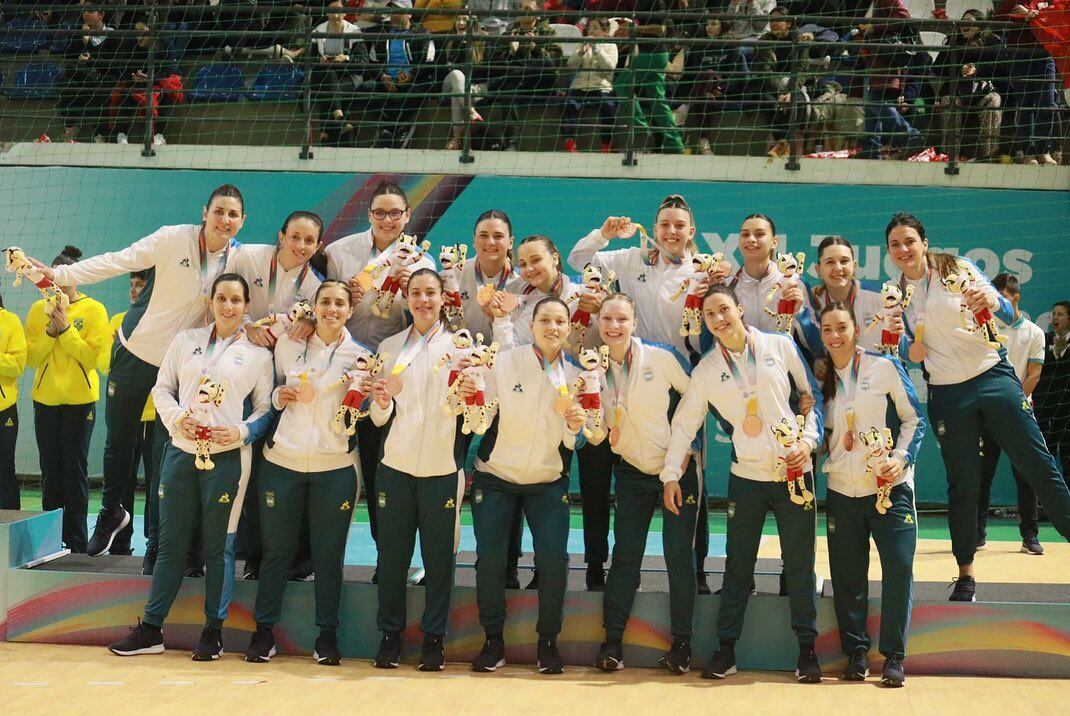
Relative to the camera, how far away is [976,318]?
5.34 metres

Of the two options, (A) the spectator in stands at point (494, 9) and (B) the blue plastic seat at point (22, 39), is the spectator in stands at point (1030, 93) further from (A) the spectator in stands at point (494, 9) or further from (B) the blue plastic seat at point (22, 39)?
(B) the blue plastic seat at point (22, 39)

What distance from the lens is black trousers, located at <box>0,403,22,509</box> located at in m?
7.11

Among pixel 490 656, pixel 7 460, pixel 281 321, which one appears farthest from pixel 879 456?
pixel 7 460

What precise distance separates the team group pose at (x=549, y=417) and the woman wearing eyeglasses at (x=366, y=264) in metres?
0.02

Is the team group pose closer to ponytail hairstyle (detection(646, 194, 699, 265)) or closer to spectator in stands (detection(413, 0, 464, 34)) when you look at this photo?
ponytail hairstyle (detection(646, 194, 699, 265))

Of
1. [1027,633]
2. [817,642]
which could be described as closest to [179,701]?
[817,642]

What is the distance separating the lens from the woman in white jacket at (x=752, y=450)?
5148mm

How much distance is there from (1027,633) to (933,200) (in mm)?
4558

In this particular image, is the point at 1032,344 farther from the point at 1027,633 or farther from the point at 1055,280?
the point at 1027,633

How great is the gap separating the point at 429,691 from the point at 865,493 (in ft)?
6.89

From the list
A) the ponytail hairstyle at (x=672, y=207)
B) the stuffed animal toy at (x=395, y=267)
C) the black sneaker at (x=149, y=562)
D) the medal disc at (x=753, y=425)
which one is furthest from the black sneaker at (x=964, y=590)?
the black sneaker at (x=149, y=562)

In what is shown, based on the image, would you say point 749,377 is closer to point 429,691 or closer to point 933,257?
point 933,257

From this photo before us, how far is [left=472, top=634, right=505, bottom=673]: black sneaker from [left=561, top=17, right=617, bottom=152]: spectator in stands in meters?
5.10

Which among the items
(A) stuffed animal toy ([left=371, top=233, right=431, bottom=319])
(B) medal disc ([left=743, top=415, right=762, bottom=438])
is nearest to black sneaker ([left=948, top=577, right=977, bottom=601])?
(B) medal disc ([left=743, top=415, right=762, bottom=438])
